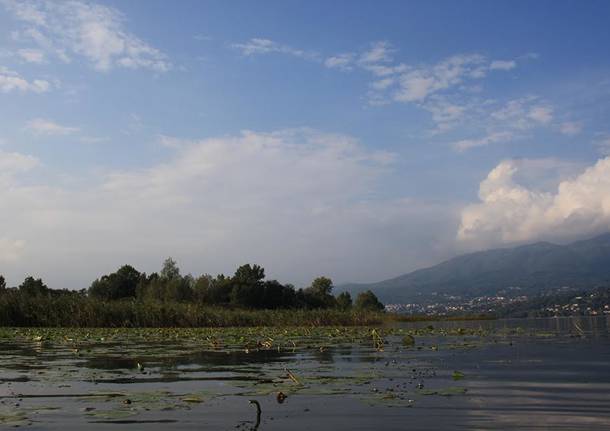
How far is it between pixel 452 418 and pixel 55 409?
14.7ft


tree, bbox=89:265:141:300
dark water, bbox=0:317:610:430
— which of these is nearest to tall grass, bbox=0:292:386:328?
dark water, bbox=0:317:610:430

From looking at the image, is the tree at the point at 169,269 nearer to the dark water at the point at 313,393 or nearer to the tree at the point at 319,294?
the tree at the point at 319,294

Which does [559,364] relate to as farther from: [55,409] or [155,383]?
[55,409]

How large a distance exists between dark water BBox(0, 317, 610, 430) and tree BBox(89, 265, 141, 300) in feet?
261

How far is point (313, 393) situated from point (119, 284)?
87.7m

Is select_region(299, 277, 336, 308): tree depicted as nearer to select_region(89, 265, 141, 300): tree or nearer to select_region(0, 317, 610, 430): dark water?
select_region(89, 265, 141, 300): tree

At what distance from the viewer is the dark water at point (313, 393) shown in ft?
20.5

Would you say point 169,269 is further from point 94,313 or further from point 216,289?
point 94,313

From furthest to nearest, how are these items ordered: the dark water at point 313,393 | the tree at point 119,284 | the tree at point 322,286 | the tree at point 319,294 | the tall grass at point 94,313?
the tree at point 322,286 → the tree at point 319,294 → the tree at point 119,284 → the tall grass at point 94,313 → the dark water at point 313,393

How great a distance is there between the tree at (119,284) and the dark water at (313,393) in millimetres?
79672

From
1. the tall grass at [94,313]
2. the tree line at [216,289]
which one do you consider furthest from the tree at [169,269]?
the tall grass at [94,313]

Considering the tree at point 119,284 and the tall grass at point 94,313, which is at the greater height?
the tree at point 119,284

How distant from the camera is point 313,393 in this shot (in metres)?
8.17

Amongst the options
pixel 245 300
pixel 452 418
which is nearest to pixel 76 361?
pixel 452 418
